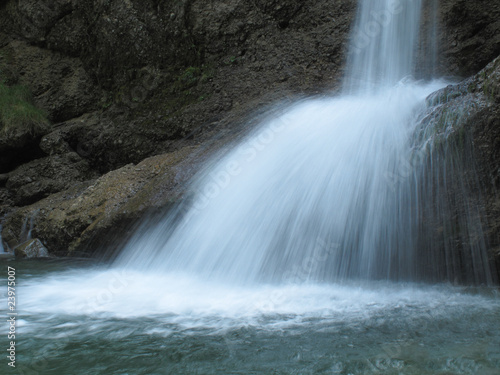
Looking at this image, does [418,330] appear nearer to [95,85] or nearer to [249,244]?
[249,244]

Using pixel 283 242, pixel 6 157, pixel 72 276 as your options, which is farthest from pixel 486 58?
pixel 6 157

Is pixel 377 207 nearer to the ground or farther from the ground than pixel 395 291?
farther from the ground

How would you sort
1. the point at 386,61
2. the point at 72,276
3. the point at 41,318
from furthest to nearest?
the point at 386,61 < the point at 72,276 < the point at 41,318

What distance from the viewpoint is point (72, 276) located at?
4145 millimetres

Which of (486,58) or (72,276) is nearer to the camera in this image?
(72,276)

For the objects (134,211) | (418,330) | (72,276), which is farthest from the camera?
(134,211)

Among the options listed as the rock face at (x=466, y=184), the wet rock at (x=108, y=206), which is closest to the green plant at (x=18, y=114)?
the wet rock at (x=108, y=206)

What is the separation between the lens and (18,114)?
25.5ft

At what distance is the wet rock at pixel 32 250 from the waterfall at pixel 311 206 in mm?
1507

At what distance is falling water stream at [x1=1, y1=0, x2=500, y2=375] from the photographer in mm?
2008

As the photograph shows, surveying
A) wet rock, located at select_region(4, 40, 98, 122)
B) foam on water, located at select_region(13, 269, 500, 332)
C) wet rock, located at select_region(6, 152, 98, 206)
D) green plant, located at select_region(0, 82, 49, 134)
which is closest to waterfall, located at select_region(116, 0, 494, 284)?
foam on water, located at select_region(13, 269, 500, 332)

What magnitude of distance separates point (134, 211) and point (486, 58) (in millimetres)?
5175

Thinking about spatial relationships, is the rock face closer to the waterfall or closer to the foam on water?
the waterfall

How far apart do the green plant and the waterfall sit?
448cm
